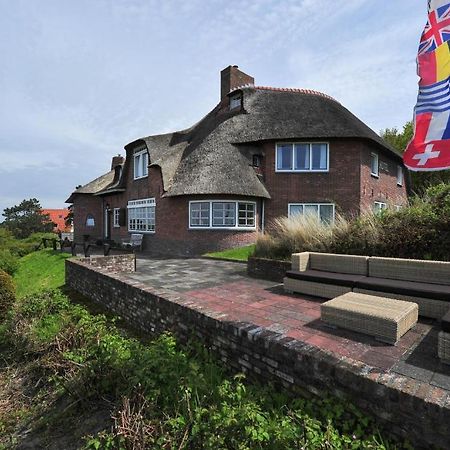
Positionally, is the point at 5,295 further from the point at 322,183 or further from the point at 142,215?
the point at 322,183

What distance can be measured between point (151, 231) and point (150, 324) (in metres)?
12.2

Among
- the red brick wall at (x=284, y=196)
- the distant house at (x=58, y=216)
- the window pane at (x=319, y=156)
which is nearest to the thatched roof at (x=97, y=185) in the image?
the red brick wall at (x=284, y=196)

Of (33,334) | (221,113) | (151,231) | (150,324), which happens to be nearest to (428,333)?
(150,324)

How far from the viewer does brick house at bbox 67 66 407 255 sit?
560 inches

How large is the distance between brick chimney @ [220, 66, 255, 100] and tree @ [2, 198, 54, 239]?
4146 centimetres

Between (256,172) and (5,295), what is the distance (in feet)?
36.9

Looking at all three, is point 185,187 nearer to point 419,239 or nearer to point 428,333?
point 419,239

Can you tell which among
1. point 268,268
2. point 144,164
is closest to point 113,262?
point 268,268

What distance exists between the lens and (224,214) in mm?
14219

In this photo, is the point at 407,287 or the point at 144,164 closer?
the point at 407,287

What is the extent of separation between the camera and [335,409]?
2711mm

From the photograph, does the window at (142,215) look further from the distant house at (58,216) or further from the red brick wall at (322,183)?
the distant house at (58,216)

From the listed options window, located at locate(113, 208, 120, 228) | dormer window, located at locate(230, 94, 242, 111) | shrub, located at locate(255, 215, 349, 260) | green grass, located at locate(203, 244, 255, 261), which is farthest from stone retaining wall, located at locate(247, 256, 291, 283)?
window, located at locate(113, 208, 120, 228)

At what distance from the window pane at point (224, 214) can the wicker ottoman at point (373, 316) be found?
1011 cm
